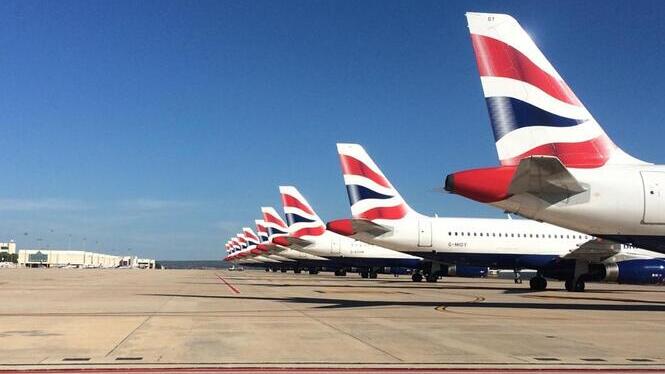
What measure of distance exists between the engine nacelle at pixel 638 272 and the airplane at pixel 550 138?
33.3ft

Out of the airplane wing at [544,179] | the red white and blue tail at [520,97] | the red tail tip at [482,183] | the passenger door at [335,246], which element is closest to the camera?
the airplane wing at [544,179]

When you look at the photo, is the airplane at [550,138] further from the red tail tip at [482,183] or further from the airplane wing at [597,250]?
the airplane wing at [597,250]

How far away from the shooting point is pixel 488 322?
1512cm

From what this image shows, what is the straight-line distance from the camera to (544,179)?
16.3 m

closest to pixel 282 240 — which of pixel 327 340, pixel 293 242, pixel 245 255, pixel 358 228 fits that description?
pixel 293 242

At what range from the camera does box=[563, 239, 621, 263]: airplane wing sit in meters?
31.5

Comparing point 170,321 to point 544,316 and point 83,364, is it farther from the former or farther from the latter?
point 544,316

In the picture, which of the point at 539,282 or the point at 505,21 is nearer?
the point at 505,21

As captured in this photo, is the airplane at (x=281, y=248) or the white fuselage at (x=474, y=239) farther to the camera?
the airplane at (x=281, y=248)

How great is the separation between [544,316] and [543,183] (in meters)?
3.73

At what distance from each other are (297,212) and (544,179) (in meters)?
48.0

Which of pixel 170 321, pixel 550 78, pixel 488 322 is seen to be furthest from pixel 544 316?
pixel 170 321

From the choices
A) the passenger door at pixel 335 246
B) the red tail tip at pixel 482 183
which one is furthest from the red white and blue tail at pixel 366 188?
the red tail tip at pixel 482 183

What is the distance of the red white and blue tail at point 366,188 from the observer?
38344 millimetres
